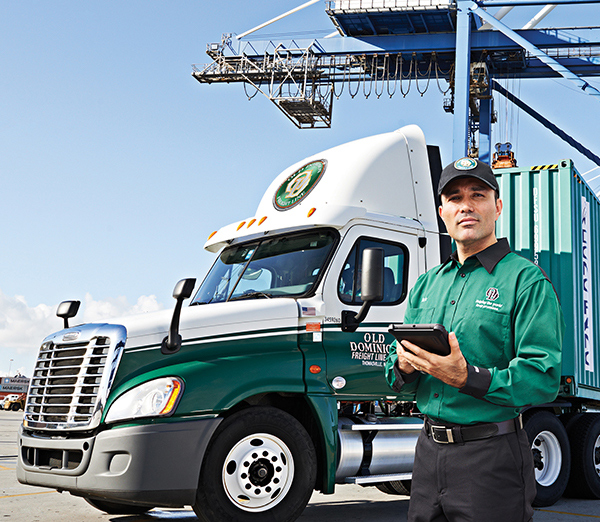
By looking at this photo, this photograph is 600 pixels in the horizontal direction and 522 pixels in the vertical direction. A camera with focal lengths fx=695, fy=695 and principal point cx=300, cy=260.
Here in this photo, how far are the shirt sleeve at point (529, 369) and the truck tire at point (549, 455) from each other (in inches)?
226

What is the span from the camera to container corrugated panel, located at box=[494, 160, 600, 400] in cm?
828

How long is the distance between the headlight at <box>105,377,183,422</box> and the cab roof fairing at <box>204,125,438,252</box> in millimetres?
2033

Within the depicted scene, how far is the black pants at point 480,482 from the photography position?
2.53 meters

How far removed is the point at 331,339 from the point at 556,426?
140 inches

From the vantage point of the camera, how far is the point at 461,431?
8.73 feet

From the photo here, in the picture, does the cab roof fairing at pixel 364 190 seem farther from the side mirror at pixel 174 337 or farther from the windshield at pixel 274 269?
the side mirror at pixel 174 337

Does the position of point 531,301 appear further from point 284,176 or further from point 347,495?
point 347,495

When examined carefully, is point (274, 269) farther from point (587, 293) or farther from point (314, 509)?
point (587, 293)

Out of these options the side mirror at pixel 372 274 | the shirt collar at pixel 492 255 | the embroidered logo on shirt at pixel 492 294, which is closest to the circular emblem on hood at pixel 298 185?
the side mirror at pixel 372 274

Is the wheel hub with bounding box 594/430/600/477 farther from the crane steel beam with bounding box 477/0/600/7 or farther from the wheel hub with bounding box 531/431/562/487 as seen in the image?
the crane steel beam with bounding box 477/0/600/7

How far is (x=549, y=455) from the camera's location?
816cm

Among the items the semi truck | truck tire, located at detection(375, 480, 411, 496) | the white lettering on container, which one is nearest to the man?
the semi truck

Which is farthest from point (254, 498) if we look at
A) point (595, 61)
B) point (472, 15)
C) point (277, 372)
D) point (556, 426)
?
point (595, 61)

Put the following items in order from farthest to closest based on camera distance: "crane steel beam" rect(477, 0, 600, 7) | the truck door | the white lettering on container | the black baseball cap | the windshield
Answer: "crane steel beam" rect(477, 0, 600, 7), the white lettering on container, the windshield, the truck door, the black baseball cap
